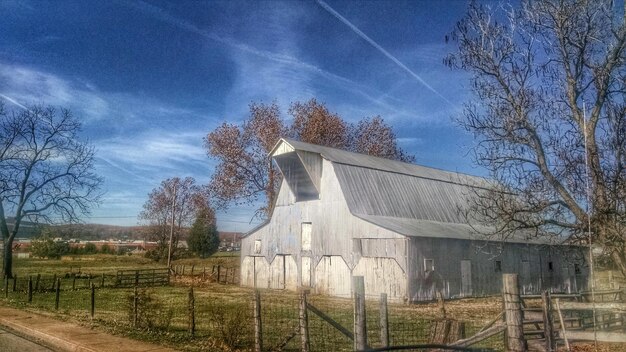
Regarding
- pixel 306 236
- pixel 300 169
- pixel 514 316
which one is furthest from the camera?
pixel 300 169

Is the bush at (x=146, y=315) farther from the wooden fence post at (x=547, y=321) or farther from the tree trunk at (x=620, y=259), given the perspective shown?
the tree trunk at (x=620, y=259)

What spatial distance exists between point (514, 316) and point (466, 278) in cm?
2275

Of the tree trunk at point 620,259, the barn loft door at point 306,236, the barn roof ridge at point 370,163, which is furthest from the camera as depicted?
the barn roof ridge at point 370,163

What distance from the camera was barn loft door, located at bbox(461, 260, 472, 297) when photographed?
2780cm

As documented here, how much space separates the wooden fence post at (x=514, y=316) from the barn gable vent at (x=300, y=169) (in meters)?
24.3

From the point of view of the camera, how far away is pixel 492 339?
42.5 ft

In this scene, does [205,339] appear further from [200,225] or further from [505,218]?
[200,225]

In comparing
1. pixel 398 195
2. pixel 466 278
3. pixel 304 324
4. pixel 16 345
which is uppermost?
pixel 398 195

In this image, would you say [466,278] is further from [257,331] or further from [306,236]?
[257,331]

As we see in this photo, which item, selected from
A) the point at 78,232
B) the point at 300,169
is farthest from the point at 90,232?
the point at 300,169

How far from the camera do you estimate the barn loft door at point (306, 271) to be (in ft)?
98.9

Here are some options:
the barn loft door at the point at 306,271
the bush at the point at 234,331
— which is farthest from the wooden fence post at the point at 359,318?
the barn loft door at the point at 306,271

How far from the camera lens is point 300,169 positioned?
3225 cm

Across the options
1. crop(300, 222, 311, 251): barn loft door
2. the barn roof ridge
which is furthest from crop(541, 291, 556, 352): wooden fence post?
crop(300, 222, 311, 251): barn loft door
